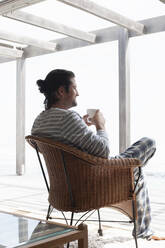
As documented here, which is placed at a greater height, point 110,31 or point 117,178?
point 110,31

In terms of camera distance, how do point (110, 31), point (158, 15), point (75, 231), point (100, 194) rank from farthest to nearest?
1. point (110, 31)
2. point (158, 15)
3. point (100, 194)
4. point (75, 231)

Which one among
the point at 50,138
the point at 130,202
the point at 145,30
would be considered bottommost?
the point at 130,202

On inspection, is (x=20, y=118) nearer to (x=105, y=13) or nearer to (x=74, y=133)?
(x=105, y=13)

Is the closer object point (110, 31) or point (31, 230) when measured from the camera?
point (31, 230)

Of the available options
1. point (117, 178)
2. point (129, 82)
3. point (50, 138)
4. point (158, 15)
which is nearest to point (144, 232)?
point (117, 178)

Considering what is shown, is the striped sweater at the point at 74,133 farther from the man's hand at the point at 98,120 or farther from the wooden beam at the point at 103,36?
the wooden beam at the point at 103,36

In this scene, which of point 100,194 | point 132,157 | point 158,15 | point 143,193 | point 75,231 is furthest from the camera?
point 158,15

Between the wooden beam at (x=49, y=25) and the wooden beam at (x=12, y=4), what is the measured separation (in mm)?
171

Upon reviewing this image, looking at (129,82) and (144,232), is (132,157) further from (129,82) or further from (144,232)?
(129,82)

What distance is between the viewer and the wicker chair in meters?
1.89

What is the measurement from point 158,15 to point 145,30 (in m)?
0.22

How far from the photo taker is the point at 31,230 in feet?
4.33

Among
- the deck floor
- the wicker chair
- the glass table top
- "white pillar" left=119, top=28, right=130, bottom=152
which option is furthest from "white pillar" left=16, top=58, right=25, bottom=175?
the glass table top

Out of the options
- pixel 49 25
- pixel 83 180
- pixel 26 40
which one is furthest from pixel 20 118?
pixel 83 180
